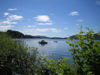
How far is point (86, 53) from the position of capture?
6.08ft

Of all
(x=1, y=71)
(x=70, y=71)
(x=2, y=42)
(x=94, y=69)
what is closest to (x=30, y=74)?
(x=1, y=71)

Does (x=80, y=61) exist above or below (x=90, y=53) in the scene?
below

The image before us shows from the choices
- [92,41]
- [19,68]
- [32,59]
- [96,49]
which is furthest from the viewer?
[32,59]

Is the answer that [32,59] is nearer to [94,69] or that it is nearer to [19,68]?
[19,68]

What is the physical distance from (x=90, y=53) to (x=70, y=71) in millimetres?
Result: 516

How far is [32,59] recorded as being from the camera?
6770 mm

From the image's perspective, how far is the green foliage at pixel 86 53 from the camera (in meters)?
1.87

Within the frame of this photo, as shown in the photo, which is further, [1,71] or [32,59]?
[32,59]

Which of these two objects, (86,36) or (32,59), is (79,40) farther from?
(32,59)

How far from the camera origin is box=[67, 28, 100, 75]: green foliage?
187 centimetres

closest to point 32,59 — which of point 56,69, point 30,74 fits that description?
point 30,74

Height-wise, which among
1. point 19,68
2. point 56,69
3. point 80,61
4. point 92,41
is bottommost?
point 19,68

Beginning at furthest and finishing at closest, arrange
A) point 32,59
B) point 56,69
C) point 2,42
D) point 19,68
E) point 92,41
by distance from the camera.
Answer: point 2,42 < point 32,59 < point 19,68 < point 56,69 < point 92,41

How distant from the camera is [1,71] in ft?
13.8
